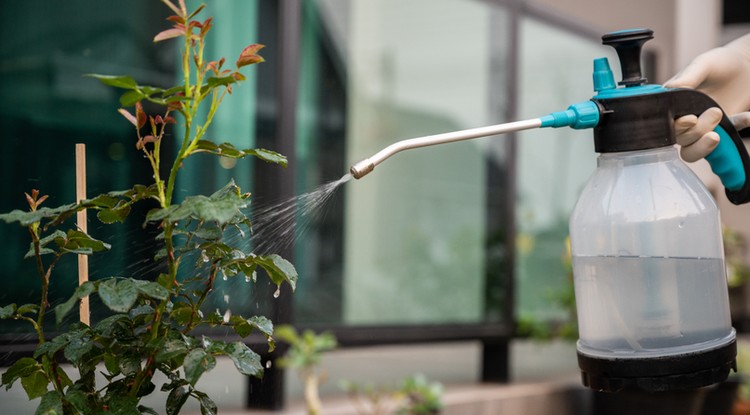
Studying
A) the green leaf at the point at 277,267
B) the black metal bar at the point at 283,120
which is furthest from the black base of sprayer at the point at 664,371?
the black metal bar at the point at 283,120

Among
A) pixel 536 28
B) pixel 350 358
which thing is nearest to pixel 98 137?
pixel 350 358

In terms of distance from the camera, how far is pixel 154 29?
2.93m

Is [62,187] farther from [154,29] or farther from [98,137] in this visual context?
[154,29]

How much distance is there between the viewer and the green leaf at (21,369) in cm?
100

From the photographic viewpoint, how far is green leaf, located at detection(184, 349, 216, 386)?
36.0 inches

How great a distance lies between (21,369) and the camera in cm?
101

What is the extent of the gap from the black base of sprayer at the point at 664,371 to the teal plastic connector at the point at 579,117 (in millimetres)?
259

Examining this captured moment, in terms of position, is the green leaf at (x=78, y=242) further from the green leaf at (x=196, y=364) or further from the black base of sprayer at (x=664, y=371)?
the black base of sprayer at (x=664, y=371)

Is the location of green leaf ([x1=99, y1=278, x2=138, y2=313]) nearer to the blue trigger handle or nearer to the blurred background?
the blue trigger handle

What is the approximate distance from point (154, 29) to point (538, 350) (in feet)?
8.80

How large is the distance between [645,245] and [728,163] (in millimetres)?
218

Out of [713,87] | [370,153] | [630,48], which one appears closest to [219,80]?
[630,48]

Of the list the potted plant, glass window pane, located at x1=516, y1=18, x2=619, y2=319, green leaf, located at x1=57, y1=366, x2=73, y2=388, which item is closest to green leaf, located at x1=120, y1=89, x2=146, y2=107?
the potted plant

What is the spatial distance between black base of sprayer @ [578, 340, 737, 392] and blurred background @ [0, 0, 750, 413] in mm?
1226
